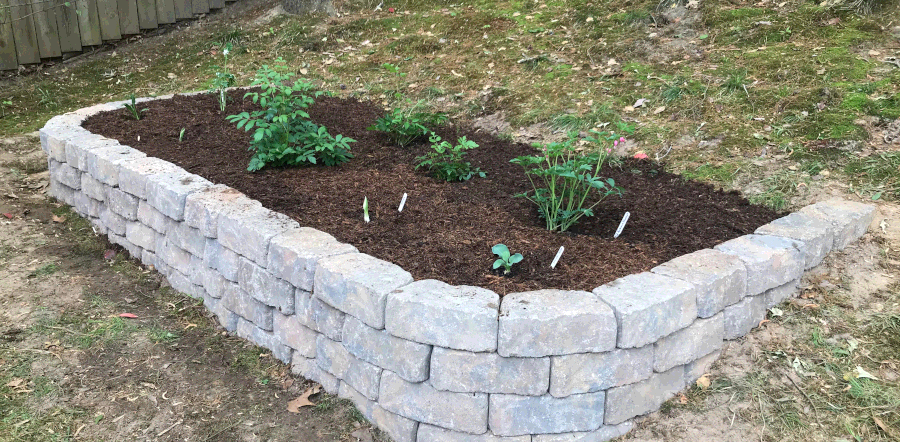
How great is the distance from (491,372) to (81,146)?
3.47 metres

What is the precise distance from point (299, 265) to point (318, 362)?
0.46 m

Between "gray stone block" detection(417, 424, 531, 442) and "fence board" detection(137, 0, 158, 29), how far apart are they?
7459mm

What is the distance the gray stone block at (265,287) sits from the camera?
3.11 metres

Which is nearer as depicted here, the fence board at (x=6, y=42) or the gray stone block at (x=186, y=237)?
the gray stone block at (x=186, y=237)

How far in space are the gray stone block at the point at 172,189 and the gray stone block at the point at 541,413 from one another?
6.98 ft

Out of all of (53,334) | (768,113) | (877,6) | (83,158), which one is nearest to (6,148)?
(83,158)

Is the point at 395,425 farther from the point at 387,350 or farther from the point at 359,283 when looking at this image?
the point at 359,283

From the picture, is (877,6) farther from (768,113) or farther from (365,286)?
(365,286)

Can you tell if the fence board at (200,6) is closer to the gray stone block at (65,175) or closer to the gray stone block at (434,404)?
the gray stone block at (65,175)

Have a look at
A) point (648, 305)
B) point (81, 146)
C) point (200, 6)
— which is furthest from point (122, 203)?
point (200, 6)

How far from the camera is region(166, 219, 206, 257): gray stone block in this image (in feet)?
12.0

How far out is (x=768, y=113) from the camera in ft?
15.8

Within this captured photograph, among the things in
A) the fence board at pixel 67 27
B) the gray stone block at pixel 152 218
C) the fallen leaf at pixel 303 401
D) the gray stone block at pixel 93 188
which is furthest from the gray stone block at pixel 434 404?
the fence board at pixel 67 27

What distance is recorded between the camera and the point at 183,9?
863cm
